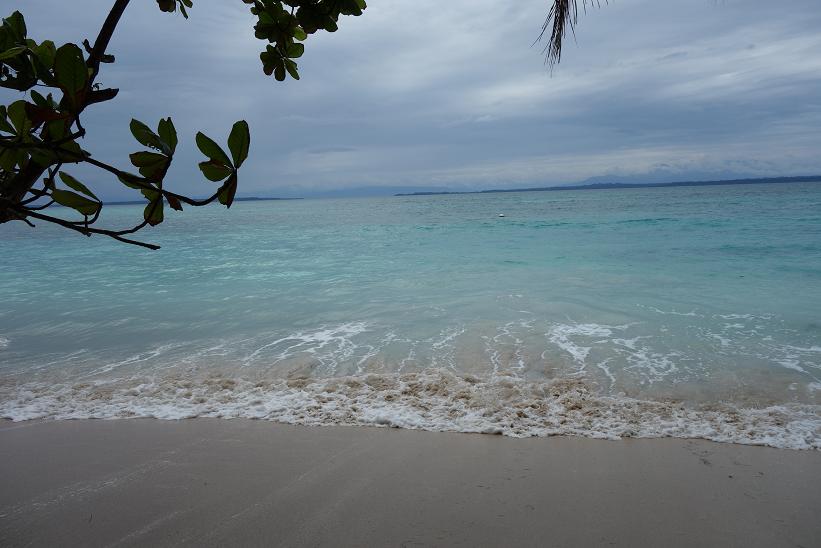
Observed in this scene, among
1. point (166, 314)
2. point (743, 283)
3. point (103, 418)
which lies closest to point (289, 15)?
point (103, 418)

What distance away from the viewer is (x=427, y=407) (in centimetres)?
436

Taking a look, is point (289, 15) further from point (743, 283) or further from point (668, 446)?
point (743, 283)

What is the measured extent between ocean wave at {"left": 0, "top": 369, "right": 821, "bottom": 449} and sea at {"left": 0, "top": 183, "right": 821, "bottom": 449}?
2 centimetres

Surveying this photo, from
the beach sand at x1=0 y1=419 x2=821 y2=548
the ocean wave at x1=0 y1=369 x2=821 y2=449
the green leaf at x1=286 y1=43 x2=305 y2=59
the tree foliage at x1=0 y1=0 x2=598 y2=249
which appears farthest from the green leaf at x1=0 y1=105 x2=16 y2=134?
the ocean wave at x1=0 y1=369 x2=821 y2=449

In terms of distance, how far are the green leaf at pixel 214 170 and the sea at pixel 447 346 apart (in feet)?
10.9

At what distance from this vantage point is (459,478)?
3.16 metres

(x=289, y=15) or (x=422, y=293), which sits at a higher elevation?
(x=289, y=15)

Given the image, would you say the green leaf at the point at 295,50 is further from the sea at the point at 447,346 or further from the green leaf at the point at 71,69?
the sea at the point at 447,346

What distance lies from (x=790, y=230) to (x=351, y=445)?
2180 cm

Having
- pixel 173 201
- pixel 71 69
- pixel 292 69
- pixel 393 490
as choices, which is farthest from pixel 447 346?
pixel 71 69

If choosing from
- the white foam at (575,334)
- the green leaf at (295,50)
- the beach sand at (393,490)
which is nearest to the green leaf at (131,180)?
the green leaf at (295,50)

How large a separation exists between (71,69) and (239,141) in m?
0.33

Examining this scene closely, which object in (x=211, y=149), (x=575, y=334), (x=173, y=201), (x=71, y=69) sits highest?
(x=71, y=69)

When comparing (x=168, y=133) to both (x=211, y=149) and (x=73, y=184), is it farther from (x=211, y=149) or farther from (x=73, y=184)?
(x=73, y=184)
